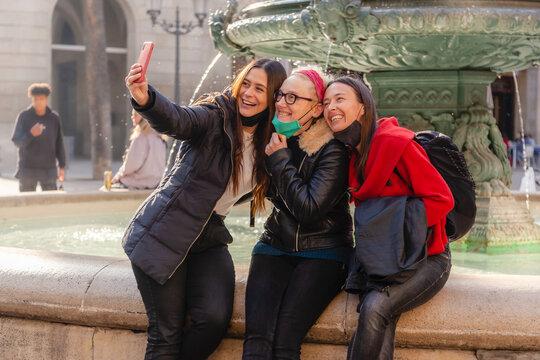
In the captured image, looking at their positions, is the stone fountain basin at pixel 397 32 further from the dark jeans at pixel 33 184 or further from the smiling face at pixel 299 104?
the dark jeans at pixel 33 184

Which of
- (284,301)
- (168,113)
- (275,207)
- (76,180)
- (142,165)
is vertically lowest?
(76,180)

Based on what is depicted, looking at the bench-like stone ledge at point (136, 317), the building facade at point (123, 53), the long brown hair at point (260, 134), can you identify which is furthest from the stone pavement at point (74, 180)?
the long brown hair at point (260, 134)

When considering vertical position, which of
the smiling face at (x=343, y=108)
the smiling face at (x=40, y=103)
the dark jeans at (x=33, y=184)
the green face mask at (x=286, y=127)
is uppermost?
the smiling face at (x=343, y=108)

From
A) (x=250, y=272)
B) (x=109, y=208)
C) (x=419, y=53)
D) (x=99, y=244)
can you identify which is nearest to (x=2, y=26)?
(x=109, y=208)

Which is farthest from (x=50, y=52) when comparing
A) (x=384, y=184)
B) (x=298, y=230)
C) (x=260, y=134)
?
(x=384, y=184)

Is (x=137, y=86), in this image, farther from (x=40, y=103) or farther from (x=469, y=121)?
(x=40, y=103)

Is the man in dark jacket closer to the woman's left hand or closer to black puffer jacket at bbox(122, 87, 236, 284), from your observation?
black puffer jacket at bbox(122, 87, 236, 284)

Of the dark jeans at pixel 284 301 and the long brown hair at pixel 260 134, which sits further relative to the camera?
the long brown hair at pixel 260 134

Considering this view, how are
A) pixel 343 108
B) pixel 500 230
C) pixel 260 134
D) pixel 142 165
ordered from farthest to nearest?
pixel 142 165
pixel 500 230
pixel 260 134
pixel 343 108

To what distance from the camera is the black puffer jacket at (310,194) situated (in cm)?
320

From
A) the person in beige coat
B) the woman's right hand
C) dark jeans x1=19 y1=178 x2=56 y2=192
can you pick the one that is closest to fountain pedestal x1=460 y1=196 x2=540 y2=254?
the woman's right hand

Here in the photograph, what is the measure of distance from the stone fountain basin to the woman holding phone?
1.25 metres

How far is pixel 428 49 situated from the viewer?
5.01 meters

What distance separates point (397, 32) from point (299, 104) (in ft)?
4.85
